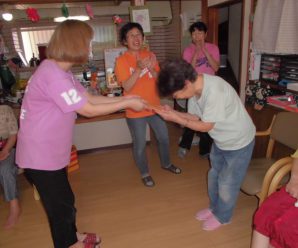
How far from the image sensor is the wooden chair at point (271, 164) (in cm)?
164

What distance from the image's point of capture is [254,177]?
70.8 inches

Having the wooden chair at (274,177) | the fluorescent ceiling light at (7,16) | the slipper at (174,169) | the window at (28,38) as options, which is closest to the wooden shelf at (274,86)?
the wooden chair at (274,177)

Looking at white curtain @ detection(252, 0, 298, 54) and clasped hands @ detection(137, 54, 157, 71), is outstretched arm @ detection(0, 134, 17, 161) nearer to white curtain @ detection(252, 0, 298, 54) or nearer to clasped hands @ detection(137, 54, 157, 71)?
clasped hands @ detection(137, 54, 157, 71)

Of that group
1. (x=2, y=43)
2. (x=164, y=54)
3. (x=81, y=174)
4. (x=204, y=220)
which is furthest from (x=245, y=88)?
(x=2, y=43)

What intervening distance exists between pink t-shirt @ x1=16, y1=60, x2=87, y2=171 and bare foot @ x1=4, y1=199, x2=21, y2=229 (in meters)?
0.94

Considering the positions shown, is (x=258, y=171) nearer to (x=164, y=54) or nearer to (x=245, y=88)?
(x=245, y=88)

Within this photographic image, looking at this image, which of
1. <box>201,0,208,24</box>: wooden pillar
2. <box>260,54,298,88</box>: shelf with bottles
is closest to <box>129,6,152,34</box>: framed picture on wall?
<box>201,0,208,24</box>: wooden pillar

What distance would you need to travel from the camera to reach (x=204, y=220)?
2047 millimetres

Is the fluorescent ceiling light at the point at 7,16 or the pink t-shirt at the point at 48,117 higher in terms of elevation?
the fluorescent ceiling light at the point at 7,16

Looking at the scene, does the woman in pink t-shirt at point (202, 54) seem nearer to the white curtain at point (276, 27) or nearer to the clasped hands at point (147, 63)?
the white curtain at point (276, 27)

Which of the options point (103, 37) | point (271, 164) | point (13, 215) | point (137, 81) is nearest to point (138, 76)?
point (137, 81)

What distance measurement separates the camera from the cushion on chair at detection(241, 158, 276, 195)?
1.73 m

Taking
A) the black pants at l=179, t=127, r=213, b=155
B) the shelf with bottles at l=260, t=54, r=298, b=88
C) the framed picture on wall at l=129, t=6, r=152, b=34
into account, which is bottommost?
the black pants at l=179, t=127, r=213, b=155

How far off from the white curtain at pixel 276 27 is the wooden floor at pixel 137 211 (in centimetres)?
133
